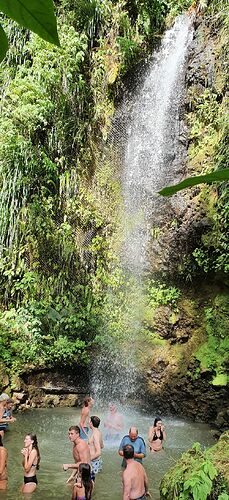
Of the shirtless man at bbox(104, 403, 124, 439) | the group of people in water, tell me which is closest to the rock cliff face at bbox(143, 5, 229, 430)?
the shirtless man at bbox(104, 403, 124, 439)

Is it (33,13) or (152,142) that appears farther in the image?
(152,142)

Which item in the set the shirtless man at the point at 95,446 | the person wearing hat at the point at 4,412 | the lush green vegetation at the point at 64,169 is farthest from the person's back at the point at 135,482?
the lush green vegetation at the point at 64,169

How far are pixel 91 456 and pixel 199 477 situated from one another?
1842 millimetres

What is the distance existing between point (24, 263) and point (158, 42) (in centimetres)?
675

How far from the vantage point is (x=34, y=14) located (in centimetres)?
37

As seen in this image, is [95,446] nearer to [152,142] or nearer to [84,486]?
[84,486]

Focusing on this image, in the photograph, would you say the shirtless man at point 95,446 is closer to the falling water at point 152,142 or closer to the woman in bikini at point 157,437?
the woman in bikini at point 157,437

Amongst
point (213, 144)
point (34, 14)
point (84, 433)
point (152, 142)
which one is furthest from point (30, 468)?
point (152, 142)

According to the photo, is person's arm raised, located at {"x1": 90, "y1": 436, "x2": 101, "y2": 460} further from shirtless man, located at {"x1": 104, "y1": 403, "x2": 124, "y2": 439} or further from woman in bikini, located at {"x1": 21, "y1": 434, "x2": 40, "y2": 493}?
shirtless man, located at {"x1": 104, "y1": 403, "x2": 124, "y2": 439}

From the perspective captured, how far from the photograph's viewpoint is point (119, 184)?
42.2 ft

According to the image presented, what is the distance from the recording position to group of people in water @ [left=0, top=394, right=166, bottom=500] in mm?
5324

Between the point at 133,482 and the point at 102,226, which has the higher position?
the point at 102,226

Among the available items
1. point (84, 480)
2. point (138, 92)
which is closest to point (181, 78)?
point (138, 92)

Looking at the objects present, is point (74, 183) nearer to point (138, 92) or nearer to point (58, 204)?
point (58, 204)
